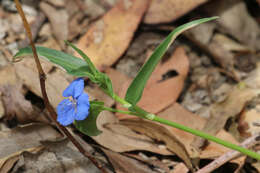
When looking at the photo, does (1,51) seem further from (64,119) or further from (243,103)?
(243,103)

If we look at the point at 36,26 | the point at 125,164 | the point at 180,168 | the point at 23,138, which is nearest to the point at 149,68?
the point at 125,164

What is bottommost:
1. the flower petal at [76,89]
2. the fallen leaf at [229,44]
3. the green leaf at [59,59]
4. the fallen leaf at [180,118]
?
the fallen leaf at [180,118]

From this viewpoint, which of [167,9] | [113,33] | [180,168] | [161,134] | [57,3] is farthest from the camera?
[57,3]

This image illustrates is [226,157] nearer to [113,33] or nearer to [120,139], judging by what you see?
[120,139]

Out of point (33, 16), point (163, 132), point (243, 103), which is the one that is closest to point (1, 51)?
point (33, 16)

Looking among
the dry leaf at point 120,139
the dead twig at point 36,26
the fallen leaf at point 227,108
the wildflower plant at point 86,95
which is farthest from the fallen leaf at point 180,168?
the dead twig at point 36,26

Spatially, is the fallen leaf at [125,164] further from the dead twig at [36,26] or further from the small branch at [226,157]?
the dead twig at [36,26]
